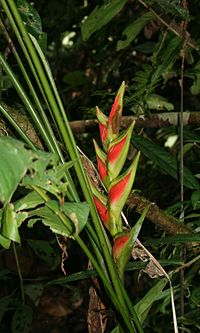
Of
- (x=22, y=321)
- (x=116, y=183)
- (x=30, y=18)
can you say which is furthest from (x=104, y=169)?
(x=22, y=321)

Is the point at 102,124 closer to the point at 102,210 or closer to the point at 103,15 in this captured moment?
the point at 102,210

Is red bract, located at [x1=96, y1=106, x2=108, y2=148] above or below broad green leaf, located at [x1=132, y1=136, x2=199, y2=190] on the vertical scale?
above

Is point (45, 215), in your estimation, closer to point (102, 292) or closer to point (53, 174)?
point (53, 174)

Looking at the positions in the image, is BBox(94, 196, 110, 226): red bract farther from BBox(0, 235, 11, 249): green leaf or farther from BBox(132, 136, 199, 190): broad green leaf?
BBox(132, 136, 199, 190): broad green leaf

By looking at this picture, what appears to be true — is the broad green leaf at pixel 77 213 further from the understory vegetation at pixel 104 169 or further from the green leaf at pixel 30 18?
the green leaf at pixel 30 18

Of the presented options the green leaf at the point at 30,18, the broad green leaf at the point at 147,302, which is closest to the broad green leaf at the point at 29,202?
the broad green leaf at the point at 147,302

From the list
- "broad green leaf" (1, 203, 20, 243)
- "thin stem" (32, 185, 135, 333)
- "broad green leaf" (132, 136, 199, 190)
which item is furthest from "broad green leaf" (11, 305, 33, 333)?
"broad green leaf" (1, 203, 20, 243)
